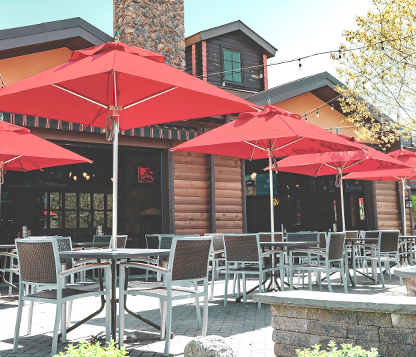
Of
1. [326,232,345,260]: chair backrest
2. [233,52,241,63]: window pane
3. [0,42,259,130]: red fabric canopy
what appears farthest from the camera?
[233,52,241,63]: window pane

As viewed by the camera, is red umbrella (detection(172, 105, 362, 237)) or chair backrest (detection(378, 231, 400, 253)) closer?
red umbrella (detection(172, 105, 362, 237))

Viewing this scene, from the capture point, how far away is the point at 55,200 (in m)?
9.12

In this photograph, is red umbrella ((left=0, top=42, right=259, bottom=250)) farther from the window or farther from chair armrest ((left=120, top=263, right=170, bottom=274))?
the window

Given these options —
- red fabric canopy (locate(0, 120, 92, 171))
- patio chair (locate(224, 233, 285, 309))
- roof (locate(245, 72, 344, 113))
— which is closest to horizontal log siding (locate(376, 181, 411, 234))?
roof (locate(245, 72, 344, 113))

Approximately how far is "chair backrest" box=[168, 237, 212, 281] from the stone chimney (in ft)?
26.4

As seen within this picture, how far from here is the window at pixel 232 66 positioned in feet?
44.8

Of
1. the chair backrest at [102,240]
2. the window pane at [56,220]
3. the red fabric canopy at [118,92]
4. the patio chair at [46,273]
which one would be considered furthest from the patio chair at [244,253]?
the window pane at [56,220]

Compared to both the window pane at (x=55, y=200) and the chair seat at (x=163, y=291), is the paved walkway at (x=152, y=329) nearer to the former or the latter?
the chair seat at (x=163, y=291)

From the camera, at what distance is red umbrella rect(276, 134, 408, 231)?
7469mm

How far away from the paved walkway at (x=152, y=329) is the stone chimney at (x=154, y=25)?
6.72m

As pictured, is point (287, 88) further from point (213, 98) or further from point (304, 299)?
point (304, 299)

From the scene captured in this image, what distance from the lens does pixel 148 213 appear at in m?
9.75

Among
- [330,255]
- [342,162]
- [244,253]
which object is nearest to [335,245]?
[330,255]

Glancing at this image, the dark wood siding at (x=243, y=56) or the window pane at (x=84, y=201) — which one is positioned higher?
the dark wood siding at (x=243, y=56)
